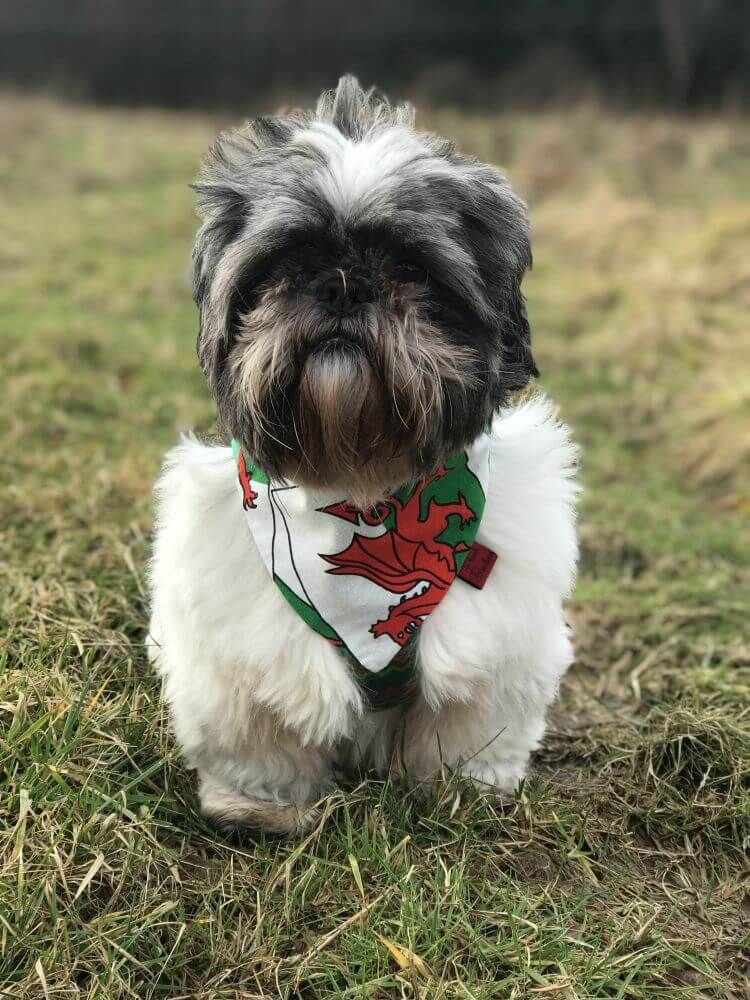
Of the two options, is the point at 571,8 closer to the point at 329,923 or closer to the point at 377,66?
the point at 377,66

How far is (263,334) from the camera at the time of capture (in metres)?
2.33

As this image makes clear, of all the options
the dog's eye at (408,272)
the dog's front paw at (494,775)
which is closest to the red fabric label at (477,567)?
the dog's front paw at (494,775)

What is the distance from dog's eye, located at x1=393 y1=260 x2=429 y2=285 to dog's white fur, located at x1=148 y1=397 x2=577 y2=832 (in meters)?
0.65

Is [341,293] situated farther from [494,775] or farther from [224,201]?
[494,775]

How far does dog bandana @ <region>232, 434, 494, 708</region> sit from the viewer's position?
8.60ft

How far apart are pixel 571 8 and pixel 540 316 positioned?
53.9 ft

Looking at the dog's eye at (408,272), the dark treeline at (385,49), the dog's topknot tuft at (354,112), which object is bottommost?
the dark treeline at (385,49)

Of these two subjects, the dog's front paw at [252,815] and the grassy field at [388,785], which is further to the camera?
the dog's front paw at [252,815]

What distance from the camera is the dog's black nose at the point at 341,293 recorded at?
2.29 metres

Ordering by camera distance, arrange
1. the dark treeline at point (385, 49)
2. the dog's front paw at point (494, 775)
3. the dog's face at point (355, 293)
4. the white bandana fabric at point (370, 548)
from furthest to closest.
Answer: the dark treeline at point (385, 49) → the dog's front paw at point (494, 775) → the white bandana fabric at point (370, 548) → the dog's face at point (355, 293)

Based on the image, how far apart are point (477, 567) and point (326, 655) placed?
0.45 meters

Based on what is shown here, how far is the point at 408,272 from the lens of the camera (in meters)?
2.35

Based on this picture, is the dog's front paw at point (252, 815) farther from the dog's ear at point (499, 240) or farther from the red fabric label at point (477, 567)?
the dog's ear at point (499, 240)

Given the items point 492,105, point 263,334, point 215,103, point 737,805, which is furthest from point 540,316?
point 215,103
